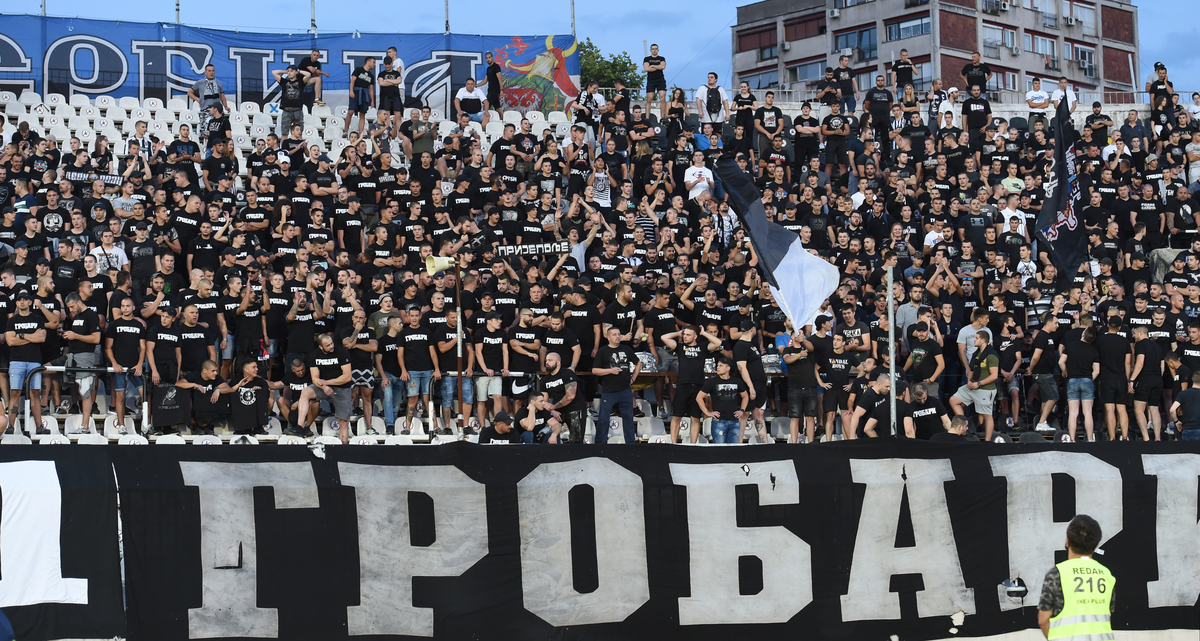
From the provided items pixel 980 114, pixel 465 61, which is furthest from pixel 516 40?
pixel 980 114

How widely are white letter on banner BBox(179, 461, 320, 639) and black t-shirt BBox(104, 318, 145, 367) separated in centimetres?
759

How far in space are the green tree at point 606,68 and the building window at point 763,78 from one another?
589 inches

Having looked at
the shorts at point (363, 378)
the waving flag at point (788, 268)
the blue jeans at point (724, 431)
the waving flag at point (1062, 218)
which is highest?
the waving flag at point (1062, 218)

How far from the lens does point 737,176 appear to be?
13.8m

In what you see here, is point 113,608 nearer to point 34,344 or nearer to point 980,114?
point 34,344

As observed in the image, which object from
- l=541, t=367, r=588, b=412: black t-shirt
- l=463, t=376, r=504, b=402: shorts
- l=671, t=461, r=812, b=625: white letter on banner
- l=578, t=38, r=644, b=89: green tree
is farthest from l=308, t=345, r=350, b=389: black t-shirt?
l=578, t=38, r=644, b=89: green tree

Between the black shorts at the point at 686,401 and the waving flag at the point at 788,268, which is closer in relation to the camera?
the waving flag at the point at 788,268

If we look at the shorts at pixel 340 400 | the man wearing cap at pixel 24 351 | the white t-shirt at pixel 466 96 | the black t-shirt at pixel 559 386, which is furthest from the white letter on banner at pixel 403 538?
the white t-shirt at pixel 466 96

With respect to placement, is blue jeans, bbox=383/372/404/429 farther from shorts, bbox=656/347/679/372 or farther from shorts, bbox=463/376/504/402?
shorts, bbox=656/347/679/372

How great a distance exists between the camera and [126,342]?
16484 millimetres

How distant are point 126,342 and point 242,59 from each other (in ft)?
44.5

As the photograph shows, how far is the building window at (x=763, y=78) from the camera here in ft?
251

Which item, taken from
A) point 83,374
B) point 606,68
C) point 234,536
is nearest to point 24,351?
point 83,374

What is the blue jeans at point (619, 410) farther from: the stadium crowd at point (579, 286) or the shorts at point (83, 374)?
the shorts at point (83, 374)
